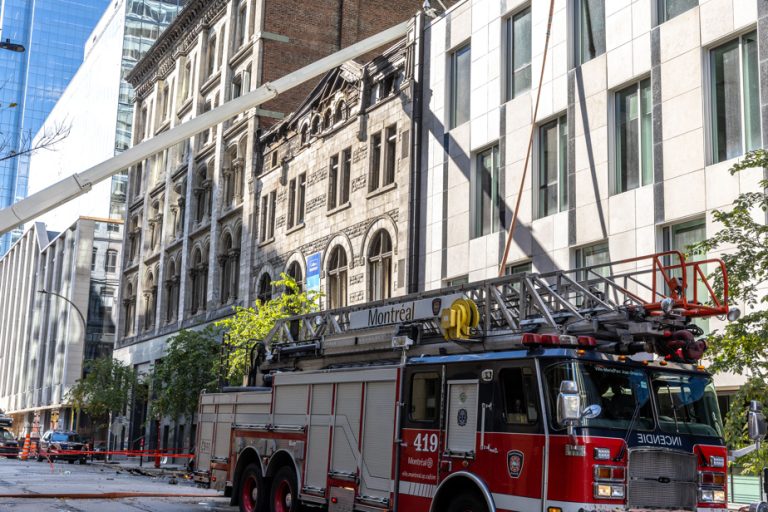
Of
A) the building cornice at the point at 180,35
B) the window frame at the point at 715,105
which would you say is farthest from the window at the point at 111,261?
the window frame at the point at 715,105

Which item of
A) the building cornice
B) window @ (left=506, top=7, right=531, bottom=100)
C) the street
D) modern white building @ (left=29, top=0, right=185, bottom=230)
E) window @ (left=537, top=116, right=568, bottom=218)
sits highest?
modern white building @ (left=29, top=0, right=185, bottom=230)

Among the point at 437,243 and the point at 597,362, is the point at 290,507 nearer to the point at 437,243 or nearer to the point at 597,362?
the point at 597,362

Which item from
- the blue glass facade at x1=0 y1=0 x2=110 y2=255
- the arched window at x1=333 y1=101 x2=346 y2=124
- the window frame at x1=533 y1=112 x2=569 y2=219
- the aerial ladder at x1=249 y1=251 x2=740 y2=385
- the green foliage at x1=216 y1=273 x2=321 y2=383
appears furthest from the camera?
the blue glass facade at x1=0 y1=0 x2=110 y2=255

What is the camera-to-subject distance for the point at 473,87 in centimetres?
2878

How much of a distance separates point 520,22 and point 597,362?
17.9 m

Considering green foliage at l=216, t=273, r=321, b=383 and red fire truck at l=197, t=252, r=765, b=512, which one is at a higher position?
green foliage at l=216, t=273, r=321, b=383

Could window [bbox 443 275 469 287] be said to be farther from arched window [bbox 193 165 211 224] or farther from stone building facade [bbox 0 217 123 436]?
stone building facade [bbox 0 217 123 436]

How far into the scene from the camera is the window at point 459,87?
2966 centimetres

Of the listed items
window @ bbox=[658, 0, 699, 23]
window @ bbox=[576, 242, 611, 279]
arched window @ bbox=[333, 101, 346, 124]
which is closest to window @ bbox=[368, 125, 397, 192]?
arched window @ bbox=[333, 101, 346, 124]

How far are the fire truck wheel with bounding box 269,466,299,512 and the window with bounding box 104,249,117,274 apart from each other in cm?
7726

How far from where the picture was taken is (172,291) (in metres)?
57.2

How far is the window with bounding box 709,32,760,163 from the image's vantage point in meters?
19.6

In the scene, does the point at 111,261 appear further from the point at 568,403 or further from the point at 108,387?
the point at 568,403

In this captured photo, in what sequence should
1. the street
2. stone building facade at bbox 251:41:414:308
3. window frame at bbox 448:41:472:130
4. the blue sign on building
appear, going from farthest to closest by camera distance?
the blue sign on building < stone building facade at bbox 251:41:414:308 < window frame at bbox 448:41:472:130 < the street
